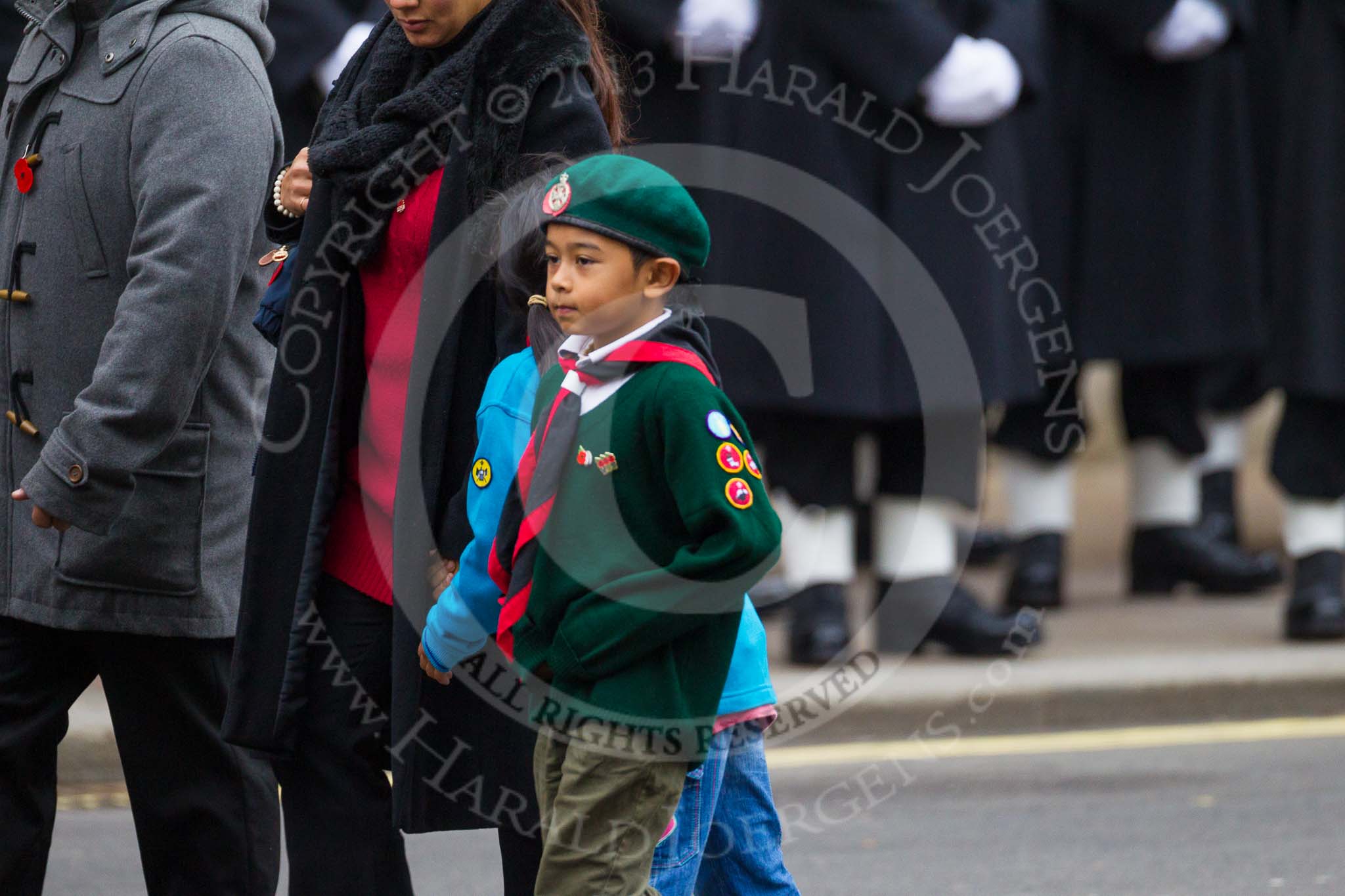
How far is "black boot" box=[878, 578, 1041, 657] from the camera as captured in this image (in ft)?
19.6

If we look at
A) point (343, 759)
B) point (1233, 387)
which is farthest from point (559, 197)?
point (1233, 387)

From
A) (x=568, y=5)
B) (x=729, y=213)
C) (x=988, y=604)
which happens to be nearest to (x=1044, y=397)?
(x=988, y=604)

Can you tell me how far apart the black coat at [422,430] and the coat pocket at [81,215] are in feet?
1.25

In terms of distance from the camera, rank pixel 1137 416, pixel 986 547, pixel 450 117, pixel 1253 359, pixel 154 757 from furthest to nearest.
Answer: pixel 986 547
pixel 1253 359
pixel 1137 416
pixel 154 757
pixel 450 117

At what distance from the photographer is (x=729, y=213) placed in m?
5.95

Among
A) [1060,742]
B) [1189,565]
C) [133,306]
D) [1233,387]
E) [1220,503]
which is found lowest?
[1060,742]

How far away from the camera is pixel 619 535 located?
2.67 meters

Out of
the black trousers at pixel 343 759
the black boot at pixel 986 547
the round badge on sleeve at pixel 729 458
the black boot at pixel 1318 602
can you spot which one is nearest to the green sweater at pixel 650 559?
the round badge on sleeve at pixel 729 458

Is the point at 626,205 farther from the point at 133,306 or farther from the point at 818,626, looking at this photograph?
the point at 818,626

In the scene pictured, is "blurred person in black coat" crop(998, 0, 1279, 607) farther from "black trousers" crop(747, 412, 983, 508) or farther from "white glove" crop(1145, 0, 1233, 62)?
"black trousers" crop(747, 412, 983, 508)

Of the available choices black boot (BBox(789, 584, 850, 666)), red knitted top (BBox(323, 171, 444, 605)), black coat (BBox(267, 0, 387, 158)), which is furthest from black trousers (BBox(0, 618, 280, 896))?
black boot (BBox(789, 584, 850, 666))

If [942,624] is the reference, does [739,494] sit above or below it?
above

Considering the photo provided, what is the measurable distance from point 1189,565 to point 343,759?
15.1ft

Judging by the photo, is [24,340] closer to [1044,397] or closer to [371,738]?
[371,738]
